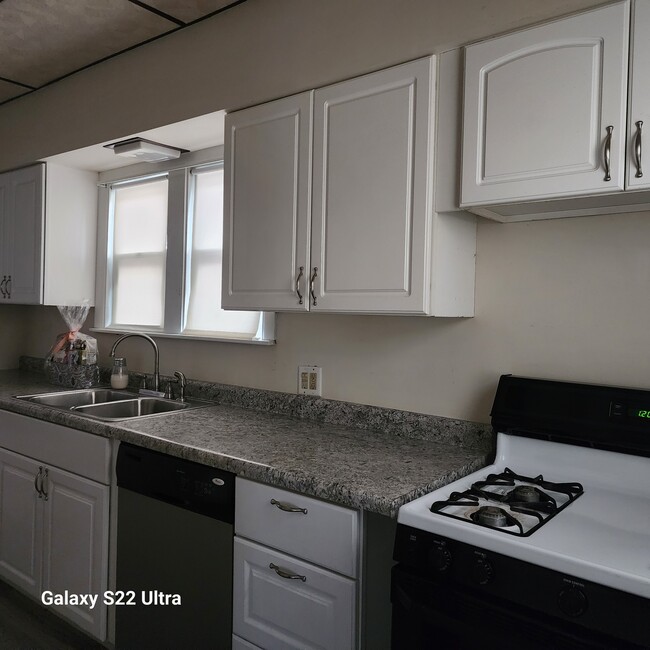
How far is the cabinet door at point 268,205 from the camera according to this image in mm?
2037

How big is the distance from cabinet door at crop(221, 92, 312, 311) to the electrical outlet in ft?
1.31

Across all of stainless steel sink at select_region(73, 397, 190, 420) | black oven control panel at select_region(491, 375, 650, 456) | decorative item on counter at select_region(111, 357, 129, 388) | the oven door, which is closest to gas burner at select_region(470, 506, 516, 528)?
the oven door

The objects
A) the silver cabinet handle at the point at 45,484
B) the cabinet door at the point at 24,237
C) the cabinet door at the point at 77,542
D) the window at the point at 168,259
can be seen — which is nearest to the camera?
the cabinet door at the point at 77,542

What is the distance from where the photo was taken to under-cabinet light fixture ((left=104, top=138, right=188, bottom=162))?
2807 millimetres

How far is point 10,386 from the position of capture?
3186 mm

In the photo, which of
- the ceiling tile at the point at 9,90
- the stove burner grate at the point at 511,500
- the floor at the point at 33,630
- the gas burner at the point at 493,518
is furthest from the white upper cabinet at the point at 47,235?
the gas burner at the point at 493,518

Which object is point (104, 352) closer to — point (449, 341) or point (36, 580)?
point (36, 580)

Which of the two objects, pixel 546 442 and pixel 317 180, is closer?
pixel 546 442

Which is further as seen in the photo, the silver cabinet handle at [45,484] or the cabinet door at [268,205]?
the silver cabinet handle at [45,484]

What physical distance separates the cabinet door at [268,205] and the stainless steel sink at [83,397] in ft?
3.54

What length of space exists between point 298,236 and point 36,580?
184 cm

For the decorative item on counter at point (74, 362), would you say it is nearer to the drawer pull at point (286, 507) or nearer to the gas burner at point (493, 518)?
the drawer pull at point (286, 507)

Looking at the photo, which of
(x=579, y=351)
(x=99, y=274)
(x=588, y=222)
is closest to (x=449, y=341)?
(x=579, y=351)

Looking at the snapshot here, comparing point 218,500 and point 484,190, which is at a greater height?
point 484,190
